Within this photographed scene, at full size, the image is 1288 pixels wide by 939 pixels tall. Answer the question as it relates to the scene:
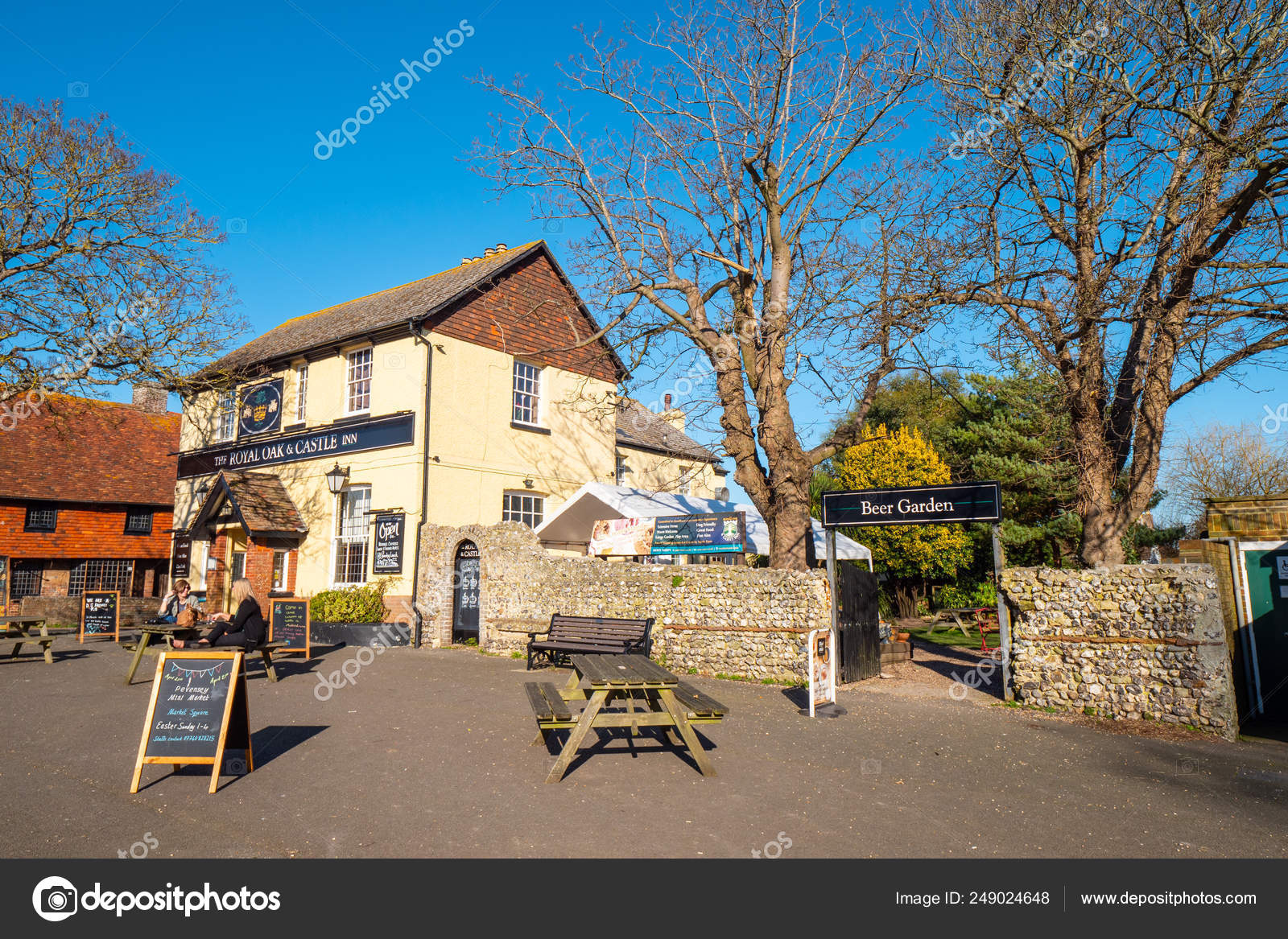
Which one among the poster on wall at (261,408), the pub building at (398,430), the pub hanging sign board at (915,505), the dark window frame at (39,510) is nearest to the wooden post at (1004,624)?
the pub hanging sign board at (915,505)

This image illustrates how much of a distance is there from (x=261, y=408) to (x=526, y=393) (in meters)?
7.85

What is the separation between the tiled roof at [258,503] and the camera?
1991cm

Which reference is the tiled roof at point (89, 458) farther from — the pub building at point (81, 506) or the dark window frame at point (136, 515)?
the dark window frame at point (136, 515)

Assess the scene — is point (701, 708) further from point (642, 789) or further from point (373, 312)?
point (373, 312)

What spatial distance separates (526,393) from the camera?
854 inches

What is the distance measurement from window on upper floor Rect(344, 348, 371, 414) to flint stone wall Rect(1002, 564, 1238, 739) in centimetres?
1576

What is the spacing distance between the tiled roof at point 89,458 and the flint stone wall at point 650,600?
15684 millimetres

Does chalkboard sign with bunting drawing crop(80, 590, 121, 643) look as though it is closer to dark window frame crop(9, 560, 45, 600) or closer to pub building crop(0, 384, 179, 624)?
pub building crop(0, 384, 179, 624)

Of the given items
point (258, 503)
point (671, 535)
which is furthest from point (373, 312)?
point (671, 535)

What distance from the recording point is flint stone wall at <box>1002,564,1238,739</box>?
9188 millimetres

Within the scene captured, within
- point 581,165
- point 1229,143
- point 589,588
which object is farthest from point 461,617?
point 1229,143
